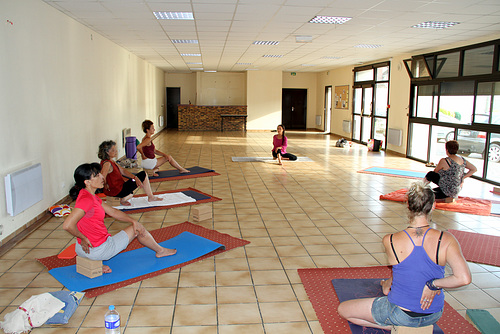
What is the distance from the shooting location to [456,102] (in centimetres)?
898

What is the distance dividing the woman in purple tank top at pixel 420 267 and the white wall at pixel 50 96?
395 centimetres

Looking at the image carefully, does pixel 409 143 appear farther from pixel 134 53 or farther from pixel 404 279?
pixel 404 279

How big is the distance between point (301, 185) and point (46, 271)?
4.69 meters

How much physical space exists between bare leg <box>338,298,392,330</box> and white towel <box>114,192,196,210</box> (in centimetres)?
359

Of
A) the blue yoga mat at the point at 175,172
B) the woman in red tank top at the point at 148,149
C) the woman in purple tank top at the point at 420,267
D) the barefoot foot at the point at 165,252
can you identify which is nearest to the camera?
the woman in purple tank top at the point at 420,267

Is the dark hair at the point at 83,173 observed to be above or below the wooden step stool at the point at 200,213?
above

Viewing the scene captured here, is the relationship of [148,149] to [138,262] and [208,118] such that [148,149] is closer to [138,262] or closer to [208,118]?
[138,262]

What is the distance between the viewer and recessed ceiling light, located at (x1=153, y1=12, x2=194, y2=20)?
20.4 ft

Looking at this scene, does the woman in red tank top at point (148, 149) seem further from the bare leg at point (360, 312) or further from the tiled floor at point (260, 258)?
the bare leg at point (360, 312)

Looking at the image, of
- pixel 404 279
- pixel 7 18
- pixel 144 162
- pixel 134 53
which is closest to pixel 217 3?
pixel 7 18

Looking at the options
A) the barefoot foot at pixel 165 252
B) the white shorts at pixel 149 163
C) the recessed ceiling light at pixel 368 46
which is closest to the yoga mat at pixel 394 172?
the recessed ceiling light at pixel 368 46

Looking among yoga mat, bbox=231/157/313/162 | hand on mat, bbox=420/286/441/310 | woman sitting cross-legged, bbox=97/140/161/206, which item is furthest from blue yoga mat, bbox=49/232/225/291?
yoga mat, bbox=231/157/313/162

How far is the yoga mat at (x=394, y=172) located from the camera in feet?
27.1

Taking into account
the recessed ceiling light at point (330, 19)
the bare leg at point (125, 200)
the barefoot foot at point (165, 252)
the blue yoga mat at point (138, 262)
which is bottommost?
the blue yoga mat at point (138, 262)
